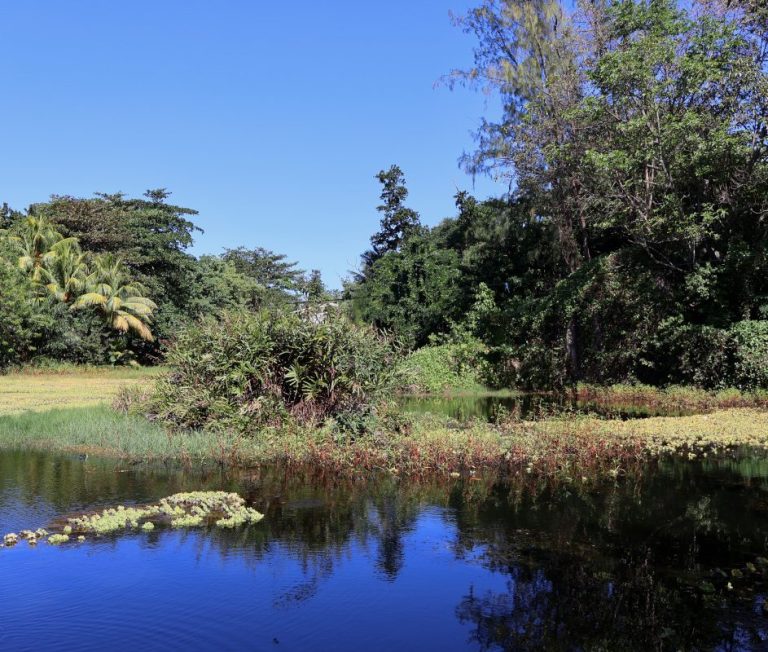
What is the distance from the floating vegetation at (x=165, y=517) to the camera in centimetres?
698

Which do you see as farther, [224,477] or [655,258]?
[655,258]

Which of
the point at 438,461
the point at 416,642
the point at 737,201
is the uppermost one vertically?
the point at 737,201

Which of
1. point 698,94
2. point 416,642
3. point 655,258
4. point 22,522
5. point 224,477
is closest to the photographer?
point 416,642

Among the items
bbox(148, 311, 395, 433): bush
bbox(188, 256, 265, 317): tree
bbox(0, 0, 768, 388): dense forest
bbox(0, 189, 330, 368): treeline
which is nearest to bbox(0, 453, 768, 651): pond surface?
bbox(148, 311, 395, 433): bush

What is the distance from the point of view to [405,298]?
33.8 meters

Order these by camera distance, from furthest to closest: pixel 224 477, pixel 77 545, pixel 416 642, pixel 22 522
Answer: pixel 224 477 < pixel 22 522 < pixel 77 545 < pixel 416 642

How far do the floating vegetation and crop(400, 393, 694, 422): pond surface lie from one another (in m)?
7.71

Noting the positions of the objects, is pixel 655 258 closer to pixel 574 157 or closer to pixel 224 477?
pixel 574 157

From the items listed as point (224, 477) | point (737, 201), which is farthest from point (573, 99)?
point (224, 477)

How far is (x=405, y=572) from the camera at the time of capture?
6.33 meters

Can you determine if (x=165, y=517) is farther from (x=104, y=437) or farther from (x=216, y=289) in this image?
(x=216, y=289)

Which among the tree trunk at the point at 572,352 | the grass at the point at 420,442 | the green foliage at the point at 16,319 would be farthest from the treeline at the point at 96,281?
the grass at the point at 420,442

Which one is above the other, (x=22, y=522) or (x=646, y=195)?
(x=646, y=195)

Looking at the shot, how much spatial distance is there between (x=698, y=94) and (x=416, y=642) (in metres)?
18.6
